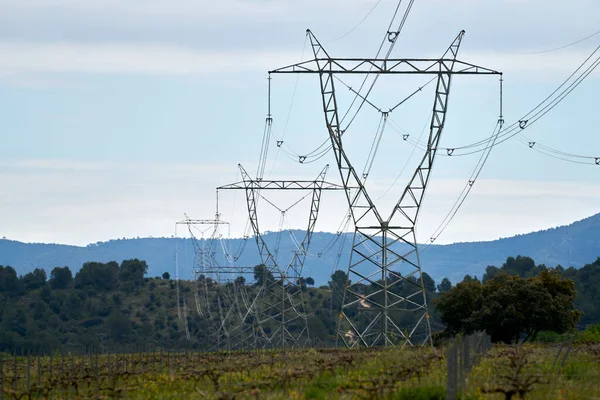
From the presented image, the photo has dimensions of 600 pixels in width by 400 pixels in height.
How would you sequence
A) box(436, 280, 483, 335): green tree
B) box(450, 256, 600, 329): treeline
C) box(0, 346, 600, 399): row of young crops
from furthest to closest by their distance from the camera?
1. box(450, 256, 600, 329): treeline
2. box(436, 280, 483, 335): green tree
3. box(0, 346, 600, 399): row of young crops

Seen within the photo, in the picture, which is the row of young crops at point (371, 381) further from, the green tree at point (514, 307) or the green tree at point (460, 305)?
the green tree at point (460, 305)

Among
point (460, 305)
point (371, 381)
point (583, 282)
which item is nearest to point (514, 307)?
point (460, 305)

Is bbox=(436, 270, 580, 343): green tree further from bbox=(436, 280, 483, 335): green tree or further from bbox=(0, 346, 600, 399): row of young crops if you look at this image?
bbox=(0, 346, 600, 399): row of young crops

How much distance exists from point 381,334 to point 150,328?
124828mm

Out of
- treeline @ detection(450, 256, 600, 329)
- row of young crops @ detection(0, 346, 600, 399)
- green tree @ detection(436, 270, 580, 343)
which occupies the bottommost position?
row of young crops @ detection(0, 346, 600, 399)

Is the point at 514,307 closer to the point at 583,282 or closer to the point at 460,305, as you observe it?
the point at 460,305

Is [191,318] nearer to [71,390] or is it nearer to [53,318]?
[53,318]

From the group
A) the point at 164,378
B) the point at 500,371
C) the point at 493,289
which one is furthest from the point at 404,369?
the point at 493,289

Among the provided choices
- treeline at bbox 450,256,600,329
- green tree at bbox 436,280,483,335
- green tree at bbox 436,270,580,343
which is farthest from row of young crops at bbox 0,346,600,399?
treeline at bbox 450,256,600,329

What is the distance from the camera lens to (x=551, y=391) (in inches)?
1243

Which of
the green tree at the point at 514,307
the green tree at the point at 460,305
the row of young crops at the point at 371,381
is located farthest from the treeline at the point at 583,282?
the row of young crops at the point at 371,381

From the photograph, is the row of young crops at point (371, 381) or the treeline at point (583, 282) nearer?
the row of young crops at point (371, 381)

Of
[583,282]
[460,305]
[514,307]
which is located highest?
[583,282]

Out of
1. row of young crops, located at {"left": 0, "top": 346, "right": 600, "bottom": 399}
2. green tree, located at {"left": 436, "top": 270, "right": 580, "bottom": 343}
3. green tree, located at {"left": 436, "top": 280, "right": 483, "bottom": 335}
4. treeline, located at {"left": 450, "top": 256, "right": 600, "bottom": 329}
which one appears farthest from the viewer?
treeline, located at {"left": 450, "top": 256, "right": 600, "bottom": 329}
